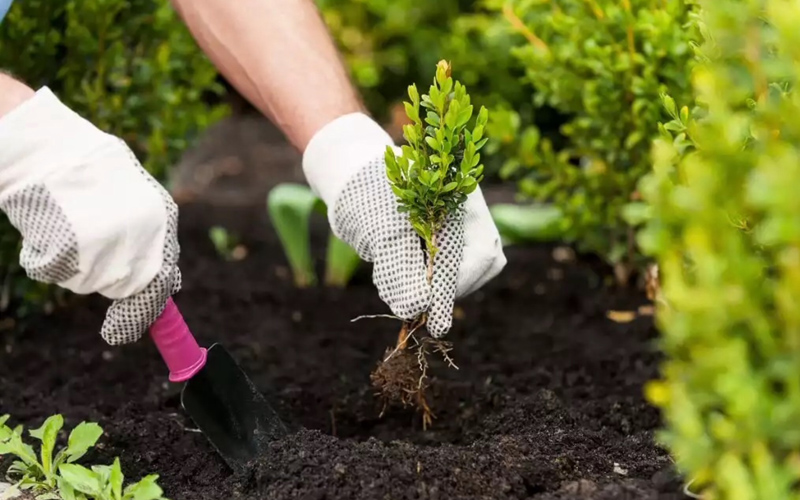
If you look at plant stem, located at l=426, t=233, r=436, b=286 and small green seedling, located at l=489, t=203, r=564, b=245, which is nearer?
plant stem, located at l=426, t=233, r=436, b=286

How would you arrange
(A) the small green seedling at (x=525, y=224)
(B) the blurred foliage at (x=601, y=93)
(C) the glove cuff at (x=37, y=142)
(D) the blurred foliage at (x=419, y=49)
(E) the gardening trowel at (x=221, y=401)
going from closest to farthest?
(C) the glove cuff at (x=37, y=142)
(E) the gardening trowel at (x=221, y=401)
(B) the blurred foliage at (x=601, y=93)
(A) the small green seedling at (x=525, y=224)
(D) the blurred foliage at (x=419, y=49)

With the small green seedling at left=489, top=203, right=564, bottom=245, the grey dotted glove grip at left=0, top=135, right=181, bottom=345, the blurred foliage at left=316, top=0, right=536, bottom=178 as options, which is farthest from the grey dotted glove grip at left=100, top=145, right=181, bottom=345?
the blurred foliage at left=316, top=0, right=536, bottom=178

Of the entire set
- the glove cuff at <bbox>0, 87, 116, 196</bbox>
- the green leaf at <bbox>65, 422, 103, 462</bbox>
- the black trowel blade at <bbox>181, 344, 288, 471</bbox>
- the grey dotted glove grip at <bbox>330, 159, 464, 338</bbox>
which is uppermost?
the glove cuff at <bbox>0, 87, 116, 196</bbox>

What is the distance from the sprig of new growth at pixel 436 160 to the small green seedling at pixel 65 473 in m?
0.61

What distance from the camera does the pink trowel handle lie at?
1767 millimetres

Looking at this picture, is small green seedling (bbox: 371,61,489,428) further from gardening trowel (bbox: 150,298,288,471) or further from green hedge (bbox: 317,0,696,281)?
green hedge (bbox: 317,0,696,281)

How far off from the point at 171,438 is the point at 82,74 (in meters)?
1.20

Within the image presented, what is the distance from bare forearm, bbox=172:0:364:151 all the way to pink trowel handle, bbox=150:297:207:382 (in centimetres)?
45

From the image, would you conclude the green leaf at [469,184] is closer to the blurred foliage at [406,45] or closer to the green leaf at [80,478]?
the green leaf at [80,478]

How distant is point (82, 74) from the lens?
2670 mm

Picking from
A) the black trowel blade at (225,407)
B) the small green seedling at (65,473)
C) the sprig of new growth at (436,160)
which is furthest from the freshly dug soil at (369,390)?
the sprig of new growth at (436,160)

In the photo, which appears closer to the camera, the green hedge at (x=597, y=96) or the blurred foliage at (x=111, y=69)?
the green hedge at (x=597, y=96)

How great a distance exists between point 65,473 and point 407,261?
664mm

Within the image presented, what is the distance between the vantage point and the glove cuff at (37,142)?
156cm
